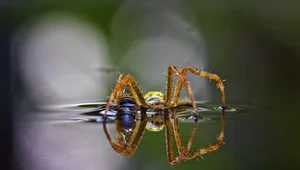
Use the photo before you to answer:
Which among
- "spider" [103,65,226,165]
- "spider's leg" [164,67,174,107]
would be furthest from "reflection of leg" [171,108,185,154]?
"spider's leg" [164,67,174,107]

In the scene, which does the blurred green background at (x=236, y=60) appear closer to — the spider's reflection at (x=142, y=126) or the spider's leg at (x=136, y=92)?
the spider's reflection at (x=142, y=126)

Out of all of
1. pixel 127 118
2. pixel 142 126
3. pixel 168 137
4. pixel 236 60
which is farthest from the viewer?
pixel 236 60

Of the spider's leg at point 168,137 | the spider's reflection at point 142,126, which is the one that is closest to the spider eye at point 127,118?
the spider's reflection at point 142,126

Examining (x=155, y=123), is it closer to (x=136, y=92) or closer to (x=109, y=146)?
(x=136, y=92)

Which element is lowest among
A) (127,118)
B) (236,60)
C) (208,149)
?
(208,149)

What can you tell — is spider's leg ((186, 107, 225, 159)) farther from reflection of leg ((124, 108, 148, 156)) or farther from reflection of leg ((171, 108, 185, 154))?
reflection of leg ((124, 108, 148, 156))

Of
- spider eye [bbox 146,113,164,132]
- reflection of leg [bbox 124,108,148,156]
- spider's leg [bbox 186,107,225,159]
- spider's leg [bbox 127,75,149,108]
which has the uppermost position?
spider's leg [bbox 127,75,149,108]

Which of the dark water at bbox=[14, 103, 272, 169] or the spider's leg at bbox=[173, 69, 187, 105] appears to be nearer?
the dark water at bbox=[14, 103, 272, 169]

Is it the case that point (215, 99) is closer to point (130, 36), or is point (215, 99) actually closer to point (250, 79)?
point (250, 79)

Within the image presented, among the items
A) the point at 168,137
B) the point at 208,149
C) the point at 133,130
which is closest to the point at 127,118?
the point at 133,130
